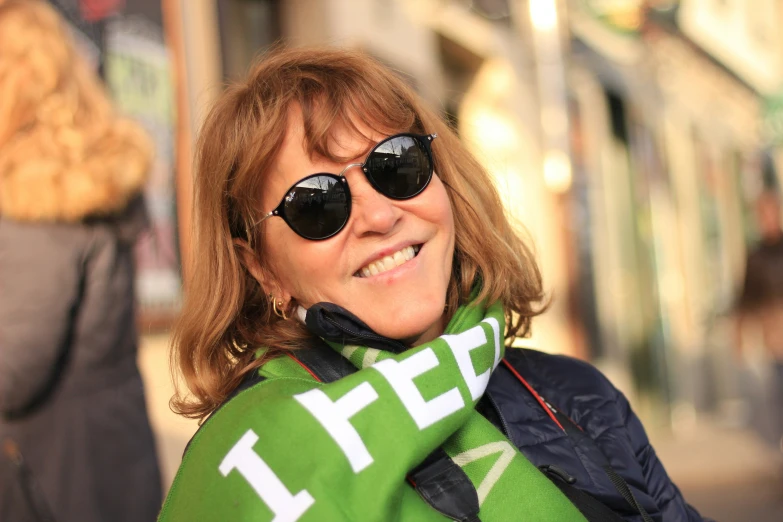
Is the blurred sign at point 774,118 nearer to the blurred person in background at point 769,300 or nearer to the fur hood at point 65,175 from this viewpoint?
the blurred person in background at point 769,300

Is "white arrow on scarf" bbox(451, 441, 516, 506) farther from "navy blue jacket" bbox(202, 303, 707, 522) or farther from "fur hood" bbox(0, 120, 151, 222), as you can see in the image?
"fur hood" bbox(0, 120, 151, 222)

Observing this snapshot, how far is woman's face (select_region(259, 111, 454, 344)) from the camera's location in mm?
1784

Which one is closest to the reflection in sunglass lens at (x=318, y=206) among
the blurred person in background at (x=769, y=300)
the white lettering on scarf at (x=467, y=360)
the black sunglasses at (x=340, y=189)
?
the black sunglasses at (x=340, y=189)

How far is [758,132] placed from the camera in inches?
690

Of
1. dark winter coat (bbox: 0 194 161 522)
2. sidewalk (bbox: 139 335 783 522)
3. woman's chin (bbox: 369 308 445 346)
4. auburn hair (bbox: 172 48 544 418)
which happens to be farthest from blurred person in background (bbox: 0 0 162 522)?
woman's chin (bbox: 369 308 445 346)

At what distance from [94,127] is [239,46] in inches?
142

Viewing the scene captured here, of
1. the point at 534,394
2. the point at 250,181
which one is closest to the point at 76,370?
the point at 250,181

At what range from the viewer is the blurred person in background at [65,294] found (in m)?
2.54

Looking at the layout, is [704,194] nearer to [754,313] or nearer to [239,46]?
[754,313]

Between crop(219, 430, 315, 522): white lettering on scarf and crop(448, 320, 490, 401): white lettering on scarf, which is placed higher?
crop(448, 320, 490, 401): white lettering on scarf

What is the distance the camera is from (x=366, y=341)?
68.1 inches

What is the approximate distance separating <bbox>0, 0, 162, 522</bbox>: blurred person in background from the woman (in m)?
0.83

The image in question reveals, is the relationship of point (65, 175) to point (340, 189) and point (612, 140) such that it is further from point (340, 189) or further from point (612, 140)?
Result: point (612, 140)

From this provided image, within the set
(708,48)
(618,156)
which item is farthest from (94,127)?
(708,48)
